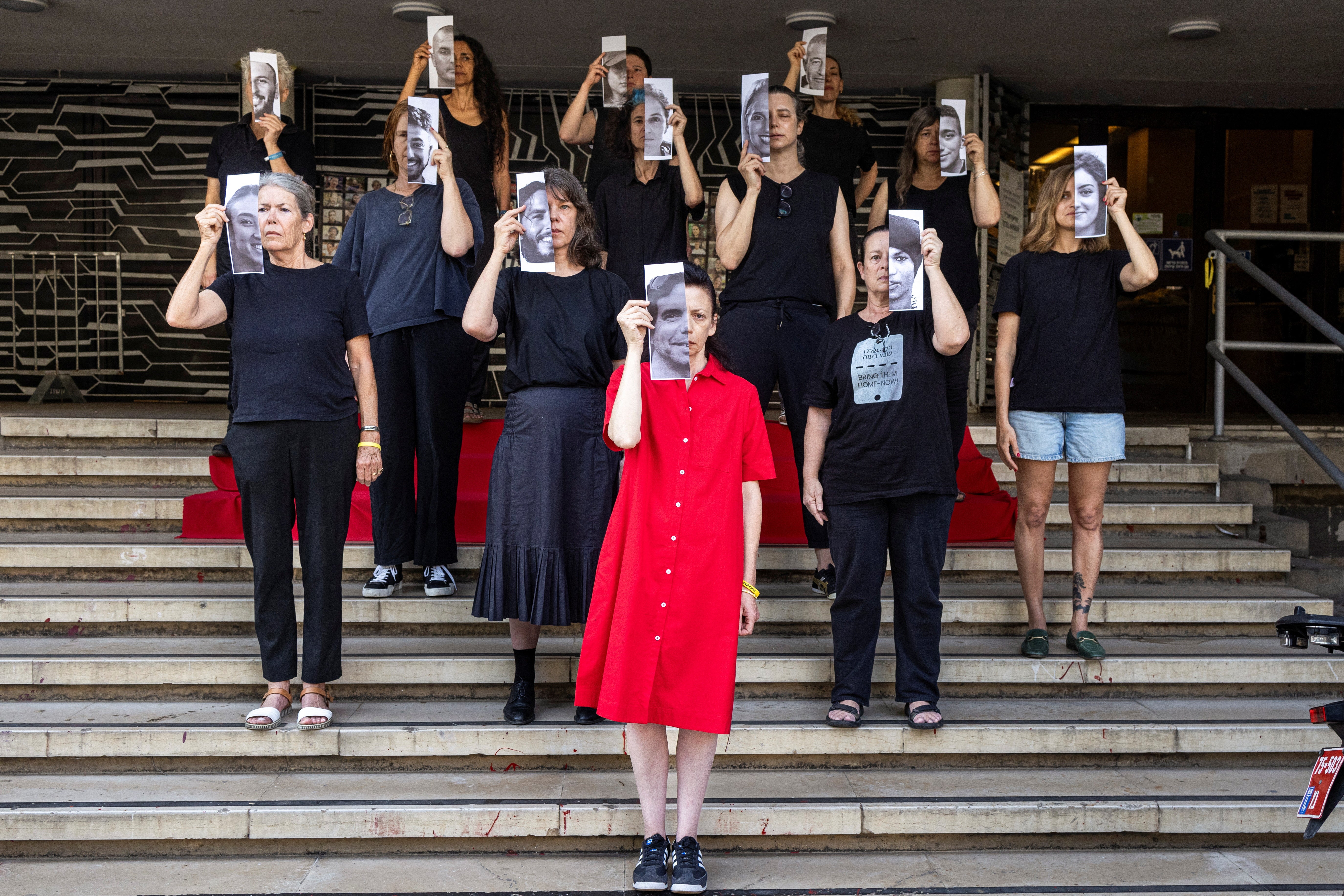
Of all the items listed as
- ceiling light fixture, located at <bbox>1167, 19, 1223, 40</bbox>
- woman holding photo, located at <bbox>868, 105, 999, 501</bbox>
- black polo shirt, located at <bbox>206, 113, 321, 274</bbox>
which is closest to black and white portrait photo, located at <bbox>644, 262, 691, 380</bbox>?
woman holding photo, located at <bbox>868, 105, 999, 501</bbox>

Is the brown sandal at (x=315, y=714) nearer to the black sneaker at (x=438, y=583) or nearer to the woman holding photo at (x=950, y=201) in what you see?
the black sneaker at (x=438, y=583)

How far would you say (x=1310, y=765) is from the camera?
12.5 feet

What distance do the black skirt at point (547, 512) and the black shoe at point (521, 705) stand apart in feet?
0.89

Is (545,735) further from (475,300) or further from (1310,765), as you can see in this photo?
(1310,765)

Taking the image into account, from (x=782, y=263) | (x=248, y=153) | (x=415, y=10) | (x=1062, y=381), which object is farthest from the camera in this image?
(x=415, y=10)

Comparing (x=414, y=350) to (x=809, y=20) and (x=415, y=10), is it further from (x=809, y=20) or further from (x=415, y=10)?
(x=809, y=20)

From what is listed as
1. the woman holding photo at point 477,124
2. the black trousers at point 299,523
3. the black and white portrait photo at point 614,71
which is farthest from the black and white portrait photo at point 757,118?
the black trousers at point 299,523

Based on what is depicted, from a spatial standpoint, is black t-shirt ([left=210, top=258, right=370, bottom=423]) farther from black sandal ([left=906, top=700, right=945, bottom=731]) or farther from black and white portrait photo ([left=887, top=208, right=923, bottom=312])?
black sandal ([left=906, top=700, right=945, bottom=731])

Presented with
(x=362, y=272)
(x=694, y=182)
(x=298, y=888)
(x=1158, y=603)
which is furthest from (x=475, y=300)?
(x=1158, y=603)

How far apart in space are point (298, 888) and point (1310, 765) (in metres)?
3.44

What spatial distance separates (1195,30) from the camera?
7148mm

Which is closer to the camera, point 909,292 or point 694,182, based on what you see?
point 909,292

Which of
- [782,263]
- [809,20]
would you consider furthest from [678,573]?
[809,20]

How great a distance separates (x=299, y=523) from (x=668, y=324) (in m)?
1.59
